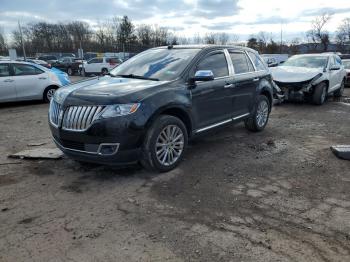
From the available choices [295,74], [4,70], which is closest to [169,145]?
[295,74]

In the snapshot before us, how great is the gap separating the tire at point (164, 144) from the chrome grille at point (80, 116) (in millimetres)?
738

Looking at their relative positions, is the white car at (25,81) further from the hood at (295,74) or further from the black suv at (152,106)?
the hood at (295,74)

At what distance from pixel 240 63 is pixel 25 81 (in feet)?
24.1

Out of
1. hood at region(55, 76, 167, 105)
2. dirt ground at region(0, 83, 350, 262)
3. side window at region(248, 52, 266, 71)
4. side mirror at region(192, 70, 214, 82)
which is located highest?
side window at region(248, 52, 266, 71)

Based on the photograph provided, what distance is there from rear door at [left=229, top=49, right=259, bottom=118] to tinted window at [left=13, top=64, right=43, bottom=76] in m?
7.34

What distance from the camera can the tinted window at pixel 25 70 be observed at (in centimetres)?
1071

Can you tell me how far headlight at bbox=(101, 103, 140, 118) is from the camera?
423cm

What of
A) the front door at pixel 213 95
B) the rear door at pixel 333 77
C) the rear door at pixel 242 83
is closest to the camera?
the front door at pixel 213 95

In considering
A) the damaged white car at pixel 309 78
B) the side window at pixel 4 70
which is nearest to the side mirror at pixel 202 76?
the damaged white car at pixel 309 78

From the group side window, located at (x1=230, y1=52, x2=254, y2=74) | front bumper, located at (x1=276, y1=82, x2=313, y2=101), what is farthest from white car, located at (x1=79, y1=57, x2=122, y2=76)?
side window, located at (x1=230, y1=52, x2=254, y2=74)

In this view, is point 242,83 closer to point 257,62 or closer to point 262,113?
point 257,62

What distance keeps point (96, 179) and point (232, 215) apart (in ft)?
6.46

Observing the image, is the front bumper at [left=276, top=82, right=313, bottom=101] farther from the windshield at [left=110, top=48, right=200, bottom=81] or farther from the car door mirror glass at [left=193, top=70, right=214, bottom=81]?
the car door mirror glass at [left=193, top=70, right=214, bottom=81]

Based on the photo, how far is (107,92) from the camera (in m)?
4.45
